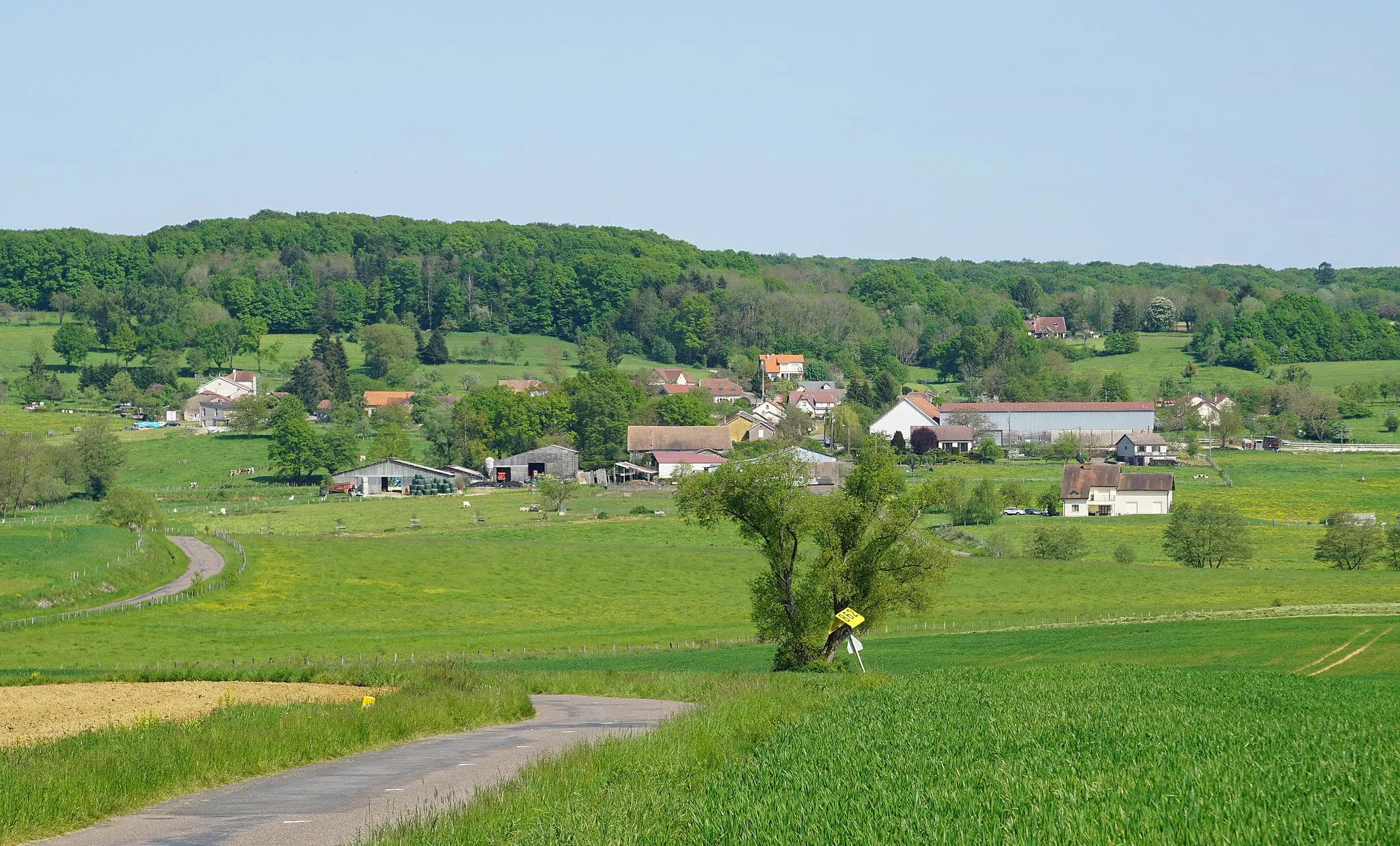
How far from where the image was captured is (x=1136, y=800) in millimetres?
10945

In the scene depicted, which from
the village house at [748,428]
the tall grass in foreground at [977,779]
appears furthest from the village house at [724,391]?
the tall grass in foreground at [977,779]

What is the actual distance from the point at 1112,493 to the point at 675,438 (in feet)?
165

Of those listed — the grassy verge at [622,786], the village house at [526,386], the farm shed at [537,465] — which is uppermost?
the grassy verge at [622,786]

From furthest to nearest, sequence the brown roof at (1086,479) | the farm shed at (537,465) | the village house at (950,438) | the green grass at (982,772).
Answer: the village house at (950,438), the farm shed at (537,465), the brown roof at (1086,479), the green grass at (982,772)

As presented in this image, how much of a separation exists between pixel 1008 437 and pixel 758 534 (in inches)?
4708

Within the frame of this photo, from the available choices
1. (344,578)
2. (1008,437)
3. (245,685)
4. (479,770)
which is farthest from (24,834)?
(1008,437)

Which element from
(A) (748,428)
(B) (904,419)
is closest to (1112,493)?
(B) (904,419)

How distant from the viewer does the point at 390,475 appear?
12638cm

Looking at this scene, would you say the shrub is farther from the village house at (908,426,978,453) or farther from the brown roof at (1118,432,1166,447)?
the village house at (908,426,978,453)

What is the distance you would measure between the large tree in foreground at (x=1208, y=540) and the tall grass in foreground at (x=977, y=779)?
64736 mm

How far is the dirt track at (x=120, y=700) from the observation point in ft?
78.0

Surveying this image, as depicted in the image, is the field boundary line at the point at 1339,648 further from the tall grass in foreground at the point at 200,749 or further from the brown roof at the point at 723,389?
the brown roof at the point at 723,389

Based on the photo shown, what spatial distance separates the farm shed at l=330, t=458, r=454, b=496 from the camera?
124875mm

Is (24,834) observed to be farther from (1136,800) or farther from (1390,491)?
(1390,491)
